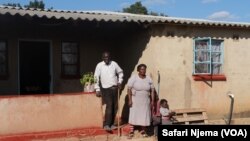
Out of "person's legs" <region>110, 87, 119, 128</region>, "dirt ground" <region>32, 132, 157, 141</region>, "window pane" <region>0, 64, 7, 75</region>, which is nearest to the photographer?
"dirt ground" <region>32, 132, 157, 141</region>

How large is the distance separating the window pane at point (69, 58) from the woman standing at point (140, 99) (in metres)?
2.68

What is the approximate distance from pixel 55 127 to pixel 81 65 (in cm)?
283

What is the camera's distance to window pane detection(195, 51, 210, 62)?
1159cm

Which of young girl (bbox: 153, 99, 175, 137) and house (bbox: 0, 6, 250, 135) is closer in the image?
young girl (bbox: 153, 99, 175, 137)

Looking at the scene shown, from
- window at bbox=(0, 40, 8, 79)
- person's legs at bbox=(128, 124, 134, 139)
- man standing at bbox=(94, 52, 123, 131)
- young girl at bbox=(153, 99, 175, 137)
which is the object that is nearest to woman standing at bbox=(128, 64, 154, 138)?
person's legs at bbox=(128, 124, 134, 139)

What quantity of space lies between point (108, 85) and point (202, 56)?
9.94ft

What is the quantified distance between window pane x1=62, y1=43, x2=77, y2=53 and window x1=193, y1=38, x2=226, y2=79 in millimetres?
3198

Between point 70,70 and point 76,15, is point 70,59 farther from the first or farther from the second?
point 76,15

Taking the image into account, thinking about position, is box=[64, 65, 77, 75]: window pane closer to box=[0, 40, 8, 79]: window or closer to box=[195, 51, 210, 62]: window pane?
box=[0, 40, 8, 79]: window

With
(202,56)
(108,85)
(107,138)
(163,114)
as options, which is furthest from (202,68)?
(107,138)

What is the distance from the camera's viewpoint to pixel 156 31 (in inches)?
428

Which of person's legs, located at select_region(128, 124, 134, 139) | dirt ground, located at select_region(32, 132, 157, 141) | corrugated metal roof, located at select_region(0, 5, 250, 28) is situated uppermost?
corrugated metal roof, located at select_region(0, 5, 250, 28)

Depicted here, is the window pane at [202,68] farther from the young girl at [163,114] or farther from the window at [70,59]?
the window at [70,59]

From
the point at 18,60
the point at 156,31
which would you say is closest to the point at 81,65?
the point at 18,60
